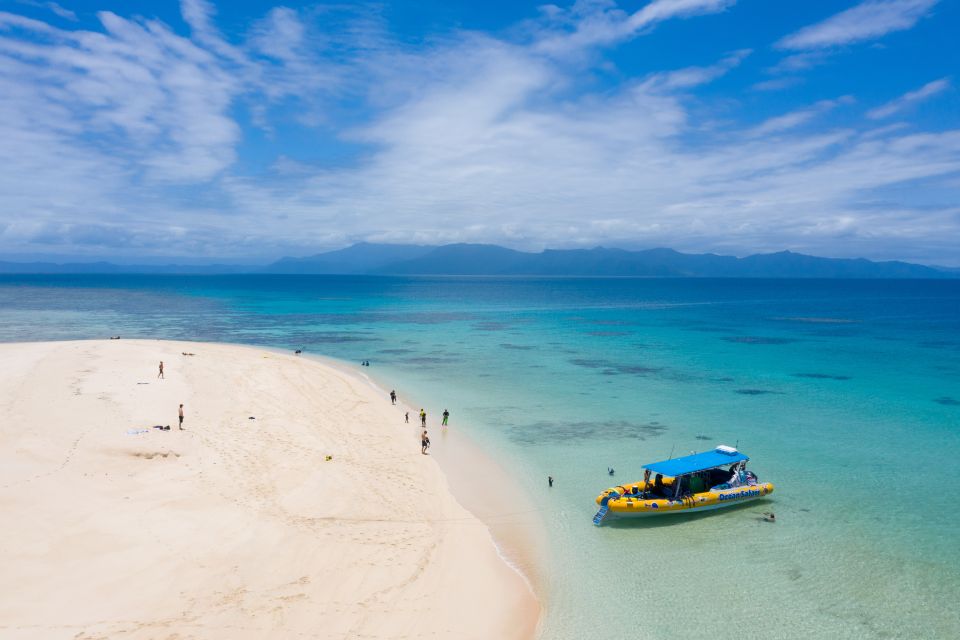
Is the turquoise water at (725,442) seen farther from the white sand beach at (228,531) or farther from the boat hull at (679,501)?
the white sand beach at (228,531)

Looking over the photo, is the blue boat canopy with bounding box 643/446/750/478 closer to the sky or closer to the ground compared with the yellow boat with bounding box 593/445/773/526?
closer to the sky

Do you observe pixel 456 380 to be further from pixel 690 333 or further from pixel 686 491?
pixel 690 333

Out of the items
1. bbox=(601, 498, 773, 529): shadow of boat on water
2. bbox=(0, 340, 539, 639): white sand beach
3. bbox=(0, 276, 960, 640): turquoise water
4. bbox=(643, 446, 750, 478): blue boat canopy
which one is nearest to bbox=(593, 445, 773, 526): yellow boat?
bbox=(643, 446, 750, 478): blue boat canopy

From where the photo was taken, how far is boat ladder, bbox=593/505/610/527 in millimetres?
22642

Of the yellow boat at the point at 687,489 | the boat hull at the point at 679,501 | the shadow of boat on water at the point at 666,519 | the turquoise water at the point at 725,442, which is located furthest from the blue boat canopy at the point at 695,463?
the turquoise water at the point at 725,442

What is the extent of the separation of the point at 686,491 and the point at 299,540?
16.3 metres

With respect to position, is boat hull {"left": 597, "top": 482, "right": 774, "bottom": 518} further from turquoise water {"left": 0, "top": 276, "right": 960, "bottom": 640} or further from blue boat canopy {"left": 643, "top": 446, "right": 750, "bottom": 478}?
blue boat canopy {"left": 643, "top": 446, "right": 750, "bottom": 478}

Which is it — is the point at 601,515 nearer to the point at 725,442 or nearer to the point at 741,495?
the point at 741,495

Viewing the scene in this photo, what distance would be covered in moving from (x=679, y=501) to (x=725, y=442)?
40.0ft

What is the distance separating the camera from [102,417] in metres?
30.1

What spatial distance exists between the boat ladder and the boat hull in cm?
22

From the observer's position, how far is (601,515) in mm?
22859

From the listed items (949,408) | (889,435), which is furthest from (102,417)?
(949,408)

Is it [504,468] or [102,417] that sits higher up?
[102,417]
